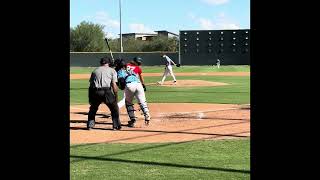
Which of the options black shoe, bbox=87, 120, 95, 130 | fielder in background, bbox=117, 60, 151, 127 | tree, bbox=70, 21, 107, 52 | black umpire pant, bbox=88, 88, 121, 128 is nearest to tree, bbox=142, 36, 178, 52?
tree, bbox=70, 21, 107, 52

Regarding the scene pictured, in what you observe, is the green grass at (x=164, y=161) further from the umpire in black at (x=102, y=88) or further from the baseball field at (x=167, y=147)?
the umpire in black at (x=102, y=88)

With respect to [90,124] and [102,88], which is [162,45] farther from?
[102,88]

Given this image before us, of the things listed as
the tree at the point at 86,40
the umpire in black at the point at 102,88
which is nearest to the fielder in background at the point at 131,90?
the umpire in black at the point at 102,88

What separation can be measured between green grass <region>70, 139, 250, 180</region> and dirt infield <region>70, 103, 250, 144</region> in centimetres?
82

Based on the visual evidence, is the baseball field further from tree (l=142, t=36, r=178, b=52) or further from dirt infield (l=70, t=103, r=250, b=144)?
tree (l=142, t=36, r=178, b=52)

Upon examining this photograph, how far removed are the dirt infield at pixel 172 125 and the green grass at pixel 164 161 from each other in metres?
0.82

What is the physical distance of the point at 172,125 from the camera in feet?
36.6

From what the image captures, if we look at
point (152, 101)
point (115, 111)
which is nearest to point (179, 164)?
point (115, 111)
